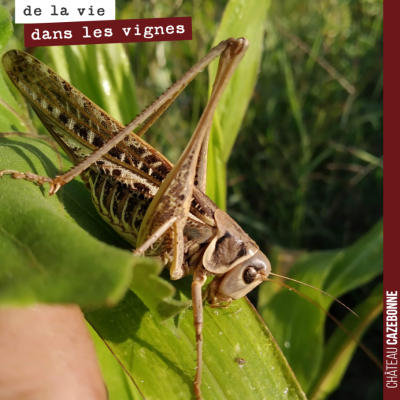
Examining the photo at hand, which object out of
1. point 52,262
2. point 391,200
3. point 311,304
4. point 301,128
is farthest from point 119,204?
point 301,128

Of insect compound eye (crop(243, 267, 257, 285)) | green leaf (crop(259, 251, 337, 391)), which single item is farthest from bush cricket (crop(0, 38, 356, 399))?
green leaf (crop(259, 251, 337, 391))

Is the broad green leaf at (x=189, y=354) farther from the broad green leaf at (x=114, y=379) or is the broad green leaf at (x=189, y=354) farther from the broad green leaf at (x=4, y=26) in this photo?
the broad green leaf at (x=4, y=26)

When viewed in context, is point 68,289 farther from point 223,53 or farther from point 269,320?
point 269,320

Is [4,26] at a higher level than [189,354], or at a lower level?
higher

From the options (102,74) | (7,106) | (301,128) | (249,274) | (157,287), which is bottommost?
(249,274)

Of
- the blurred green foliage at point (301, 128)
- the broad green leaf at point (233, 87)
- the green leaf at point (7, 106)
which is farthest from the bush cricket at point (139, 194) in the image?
the blurred green foliage at point (301, 128)

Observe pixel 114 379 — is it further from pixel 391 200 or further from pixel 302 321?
pixel 391 200
